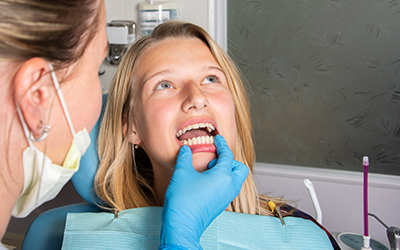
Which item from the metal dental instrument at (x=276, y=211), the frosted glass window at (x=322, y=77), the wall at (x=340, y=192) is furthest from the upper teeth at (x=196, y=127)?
the frosted glass window at (x=322, y=77)

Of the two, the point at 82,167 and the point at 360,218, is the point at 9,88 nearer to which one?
the point at 82,167

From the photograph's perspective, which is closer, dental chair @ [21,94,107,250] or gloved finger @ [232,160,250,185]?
gloved finger @ [232,160,250,185]

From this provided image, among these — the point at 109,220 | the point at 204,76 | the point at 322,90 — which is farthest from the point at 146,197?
the point at 322,90

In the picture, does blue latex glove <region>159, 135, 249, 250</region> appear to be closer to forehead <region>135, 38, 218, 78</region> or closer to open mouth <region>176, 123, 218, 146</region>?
open mouth <region>176, 123, 218, 146</region>

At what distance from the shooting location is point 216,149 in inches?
43.6

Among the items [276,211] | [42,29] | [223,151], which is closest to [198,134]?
[223,151]

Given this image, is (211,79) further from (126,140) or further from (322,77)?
(322,77)

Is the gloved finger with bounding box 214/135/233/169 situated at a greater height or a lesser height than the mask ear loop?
lesser

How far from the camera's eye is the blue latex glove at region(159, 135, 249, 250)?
0.85m

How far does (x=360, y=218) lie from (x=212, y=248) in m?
1.25

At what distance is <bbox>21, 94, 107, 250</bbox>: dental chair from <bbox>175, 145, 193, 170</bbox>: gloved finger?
1.49ft

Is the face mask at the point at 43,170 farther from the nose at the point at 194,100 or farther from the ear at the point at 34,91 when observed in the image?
the nose at the point at 194,100

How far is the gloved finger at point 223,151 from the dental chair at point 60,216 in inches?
21.4

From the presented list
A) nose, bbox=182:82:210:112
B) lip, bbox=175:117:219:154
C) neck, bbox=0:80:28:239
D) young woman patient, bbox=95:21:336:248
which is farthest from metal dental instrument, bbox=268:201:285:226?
neck, bbox=0:80:28:239
